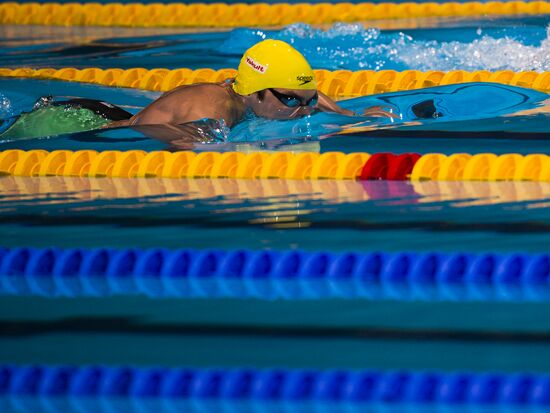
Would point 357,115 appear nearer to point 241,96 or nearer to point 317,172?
point 241,96

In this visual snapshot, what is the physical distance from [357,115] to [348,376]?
3.50 meters

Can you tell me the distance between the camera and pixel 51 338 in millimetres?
3314

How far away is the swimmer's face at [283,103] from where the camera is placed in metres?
5.81

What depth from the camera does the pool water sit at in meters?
3.10

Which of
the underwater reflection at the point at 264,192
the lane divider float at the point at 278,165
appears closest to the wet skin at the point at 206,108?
the lane divider float at the point at 278,165

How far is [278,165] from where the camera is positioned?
521cm

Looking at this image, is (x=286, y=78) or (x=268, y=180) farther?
(x=286, y=78)

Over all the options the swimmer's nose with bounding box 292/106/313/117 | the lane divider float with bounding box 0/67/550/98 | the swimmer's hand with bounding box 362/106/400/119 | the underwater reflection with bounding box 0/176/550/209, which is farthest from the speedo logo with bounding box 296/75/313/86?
the lane divider float with bounding box 0/67/550/98

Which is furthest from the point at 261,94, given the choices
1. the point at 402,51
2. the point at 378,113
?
the point at 402,51

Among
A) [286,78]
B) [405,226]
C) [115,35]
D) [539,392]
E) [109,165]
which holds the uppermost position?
[115,35]

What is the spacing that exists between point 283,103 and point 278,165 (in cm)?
74

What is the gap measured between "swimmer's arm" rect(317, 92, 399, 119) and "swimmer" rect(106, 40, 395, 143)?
23cm

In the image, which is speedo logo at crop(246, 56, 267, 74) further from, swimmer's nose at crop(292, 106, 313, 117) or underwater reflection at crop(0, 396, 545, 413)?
underwater reflection at crop(0, 396, 545, 413)

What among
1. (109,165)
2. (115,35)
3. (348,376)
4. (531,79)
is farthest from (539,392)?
(115,35)
